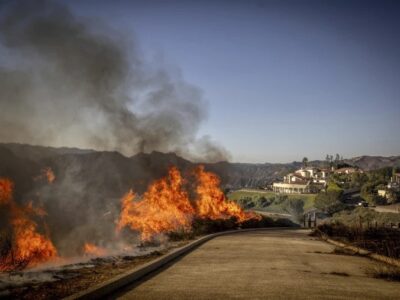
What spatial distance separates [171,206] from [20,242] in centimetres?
915

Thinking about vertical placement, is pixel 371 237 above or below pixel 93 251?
above

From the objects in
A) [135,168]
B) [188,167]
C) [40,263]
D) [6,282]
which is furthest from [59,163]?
[6,282]

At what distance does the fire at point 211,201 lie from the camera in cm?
2606

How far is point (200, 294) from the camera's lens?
6594 mm

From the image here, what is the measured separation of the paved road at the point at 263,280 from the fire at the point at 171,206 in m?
9.89

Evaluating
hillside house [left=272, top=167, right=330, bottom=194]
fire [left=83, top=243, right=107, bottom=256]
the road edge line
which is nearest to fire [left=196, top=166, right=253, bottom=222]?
fire [left=83, top=243, right=107, bottom=256]

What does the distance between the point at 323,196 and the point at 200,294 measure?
78729mm

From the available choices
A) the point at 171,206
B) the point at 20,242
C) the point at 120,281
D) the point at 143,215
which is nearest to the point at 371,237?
the point at 171,206

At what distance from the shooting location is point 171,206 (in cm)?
2306

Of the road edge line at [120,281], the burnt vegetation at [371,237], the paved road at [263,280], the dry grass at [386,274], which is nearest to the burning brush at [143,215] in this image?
the road edge line at [120,281]

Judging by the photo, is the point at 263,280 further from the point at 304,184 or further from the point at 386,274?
the point at 304,184

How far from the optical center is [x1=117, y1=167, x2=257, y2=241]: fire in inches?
852

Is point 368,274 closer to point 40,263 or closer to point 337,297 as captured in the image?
point 337,297

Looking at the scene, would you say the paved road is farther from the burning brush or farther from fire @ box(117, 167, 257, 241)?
fire @ box(117, 167, 257, 241)
